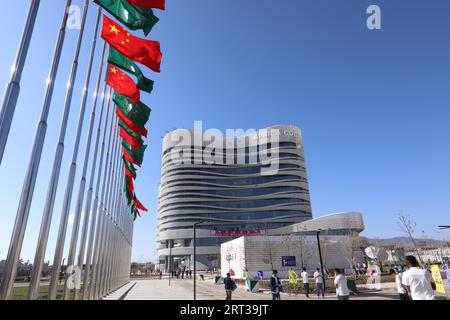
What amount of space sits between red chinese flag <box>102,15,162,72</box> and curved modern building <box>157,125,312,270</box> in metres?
88.7

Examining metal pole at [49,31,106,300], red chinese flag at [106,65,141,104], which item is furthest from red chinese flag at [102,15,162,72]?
red chinese flag at [106,65,141,104]

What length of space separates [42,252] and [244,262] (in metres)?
34.0

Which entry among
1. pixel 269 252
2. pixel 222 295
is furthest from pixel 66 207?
pixel 269 252

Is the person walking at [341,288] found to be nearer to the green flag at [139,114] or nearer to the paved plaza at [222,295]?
the paved plaza at [222,295]

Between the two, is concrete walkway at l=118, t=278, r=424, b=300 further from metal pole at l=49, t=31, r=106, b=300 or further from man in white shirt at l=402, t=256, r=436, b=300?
man in white shirt at l=402, t=256, r=436, b=300

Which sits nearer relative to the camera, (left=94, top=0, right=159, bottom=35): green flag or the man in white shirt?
the man in white shirt

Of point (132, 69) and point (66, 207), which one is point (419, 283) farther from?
point (132, 69)

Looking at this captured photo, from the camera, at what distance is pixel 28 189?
7.21 m

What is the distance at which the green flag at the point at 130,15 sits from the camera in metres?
8.86

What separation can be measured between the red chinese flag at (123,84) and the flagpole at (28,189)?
379 centimetres

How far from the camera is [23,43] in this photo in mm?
6723

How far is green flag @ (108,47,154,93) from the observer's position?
36.2 ft
